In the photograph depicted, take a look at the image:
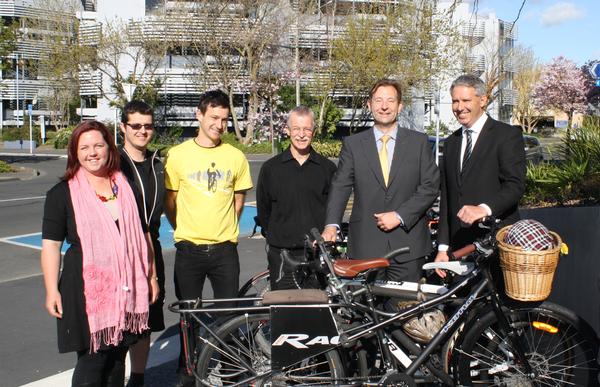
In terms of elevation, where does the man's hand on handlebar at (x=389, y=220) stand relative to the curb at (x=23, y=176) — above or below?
above

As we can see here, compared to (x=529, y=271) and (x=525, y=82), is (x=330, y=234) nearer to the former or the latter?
(x=529, y=271)

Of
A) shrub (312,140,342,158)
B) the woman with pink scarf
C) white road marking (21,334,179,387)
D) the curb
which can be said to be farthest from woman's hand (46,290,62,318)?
shrub (312,140,342,158)

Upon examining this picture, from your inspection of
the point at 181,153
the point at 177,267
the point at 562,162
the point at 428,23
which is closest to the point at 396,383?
the point at 177,267

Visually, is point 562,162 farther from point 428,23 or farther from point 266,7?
point 266,7

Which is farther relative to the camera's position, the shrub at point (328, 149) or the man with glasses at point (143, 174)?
the shrub at point (328, 149)

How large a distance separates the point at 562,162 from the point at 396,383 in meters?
5.89

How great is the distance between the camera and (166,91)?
1959 inches

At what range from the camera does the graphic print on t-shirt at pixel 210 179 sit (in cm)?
463

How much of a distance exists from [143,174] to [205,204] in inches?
19.0

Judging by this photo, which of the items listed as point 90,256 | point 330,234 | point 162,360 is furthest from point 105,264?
point 162,360

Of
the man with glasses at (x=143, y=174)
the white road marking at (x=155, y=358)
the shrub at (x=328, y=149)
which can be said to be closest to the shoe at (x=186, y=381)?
the man with glasses at (x=143, y=174)

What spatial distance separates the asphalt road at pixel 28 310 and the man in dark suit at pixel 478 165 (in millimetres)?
2506

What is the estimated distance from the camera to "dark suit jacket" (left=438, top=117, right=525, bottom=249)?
14.4ft

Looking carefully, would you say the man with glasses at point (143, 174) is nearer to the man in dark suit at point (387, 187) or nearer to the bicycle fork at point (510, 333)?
the man in dark suit at point (387, 187)
